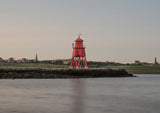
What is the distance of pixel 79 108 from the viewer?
916 inches

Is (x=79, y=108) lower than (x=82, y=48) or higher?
lower

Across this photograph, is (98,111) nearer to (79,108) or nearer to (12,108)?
(79,108)

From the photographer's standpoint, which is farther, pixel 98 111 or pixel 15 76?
pixel 15 76

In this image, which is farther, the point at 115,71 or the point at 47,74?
the point at 115,71

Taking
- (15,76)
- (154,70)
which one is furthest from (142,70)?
(15,76)

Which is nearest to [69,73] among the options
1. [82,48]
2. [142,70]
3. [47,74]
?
[47,74]

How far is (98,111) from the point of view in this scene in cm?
2198

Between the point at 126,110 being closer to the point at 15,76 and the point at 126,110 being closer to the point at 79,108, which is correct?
the point at 79,108

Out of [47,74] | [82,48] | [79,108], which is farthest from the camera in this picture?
[82,48]

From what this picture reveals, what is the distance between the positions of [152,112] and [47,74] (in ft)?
160

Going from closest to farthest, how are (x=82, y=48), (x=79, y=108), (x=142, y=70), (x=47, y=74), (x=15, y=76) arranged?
1. (x=79, y=108)
2. (x=15, y=76)
3. (x=47, y=74)
4. (x=82, y=48)
5. (x=142, y=70)

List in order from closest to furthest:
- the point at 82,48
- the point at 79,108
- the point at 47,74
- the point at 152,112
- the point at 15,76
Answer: the point at 152,112
the point at 79,108
the point at 15,76
the point at 47,74
the point at 82,48

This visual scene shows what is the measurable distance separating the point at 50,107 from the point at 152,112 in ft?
25.4

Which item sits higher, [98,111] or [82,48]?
[82,48]
